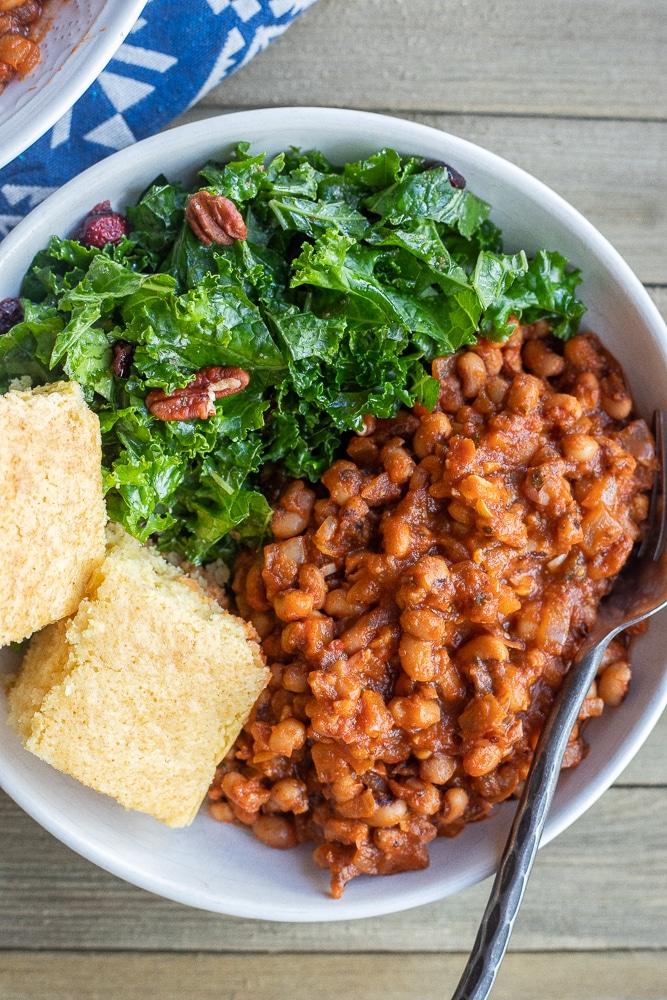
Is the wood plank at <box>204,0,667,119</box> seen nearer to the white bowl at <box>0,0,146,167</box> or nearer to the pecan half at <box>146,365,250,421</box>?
the white bowl at <box>0,0,146,167</box>

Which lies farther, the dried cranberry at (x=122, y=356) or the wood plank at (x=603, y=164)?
the wood plank at (x=603, y=164)

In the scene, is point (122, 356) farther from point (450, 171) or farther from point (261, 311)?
point (450, 171)

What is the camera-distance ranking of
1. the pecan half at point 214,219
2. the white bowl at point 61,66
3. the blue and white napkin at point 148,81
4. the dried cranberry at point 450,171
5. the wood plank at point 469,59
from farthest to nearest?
the wood plank at point 469,59 → the blue and white napkin at point 148,81 → the dried cranberry at point 450,171 → the pecan half at point 214,219 → the white bowl at point 61,66

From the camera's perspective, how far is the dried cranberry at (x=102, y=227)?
2.42 metres

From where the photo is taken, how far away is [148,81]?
2678 millimetres

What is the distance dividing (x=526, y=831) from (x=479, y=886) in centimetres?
82

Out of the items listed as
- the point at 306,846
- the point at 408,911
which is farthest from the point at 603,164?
the point at 408,911

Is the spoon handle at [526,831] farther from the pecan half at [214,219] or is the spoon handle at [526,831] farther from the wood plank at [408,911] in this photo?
the pecan half at [214,219]

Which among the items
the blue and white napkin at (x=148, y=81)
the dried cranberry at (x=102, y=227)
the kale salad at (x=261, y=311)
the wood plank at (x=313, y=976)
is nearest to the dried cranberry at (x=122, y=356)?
the kale salad at (x=261, y=311)

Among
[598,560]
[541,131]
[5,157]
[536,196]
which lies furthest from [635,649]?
[5,157]

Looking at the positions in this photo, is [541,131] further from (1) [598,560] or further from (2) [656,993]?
(2) [656,993]

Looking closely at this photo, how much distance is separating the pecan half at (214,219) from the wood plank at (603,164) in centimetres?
97

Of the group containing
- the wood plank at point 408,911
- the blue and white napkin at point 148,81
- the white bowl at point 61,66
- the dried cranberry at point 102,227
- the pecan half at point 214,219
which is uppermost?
the white bowl at point 61,66

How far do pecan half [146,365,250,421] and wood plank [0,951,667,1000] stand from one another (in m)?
2.07
